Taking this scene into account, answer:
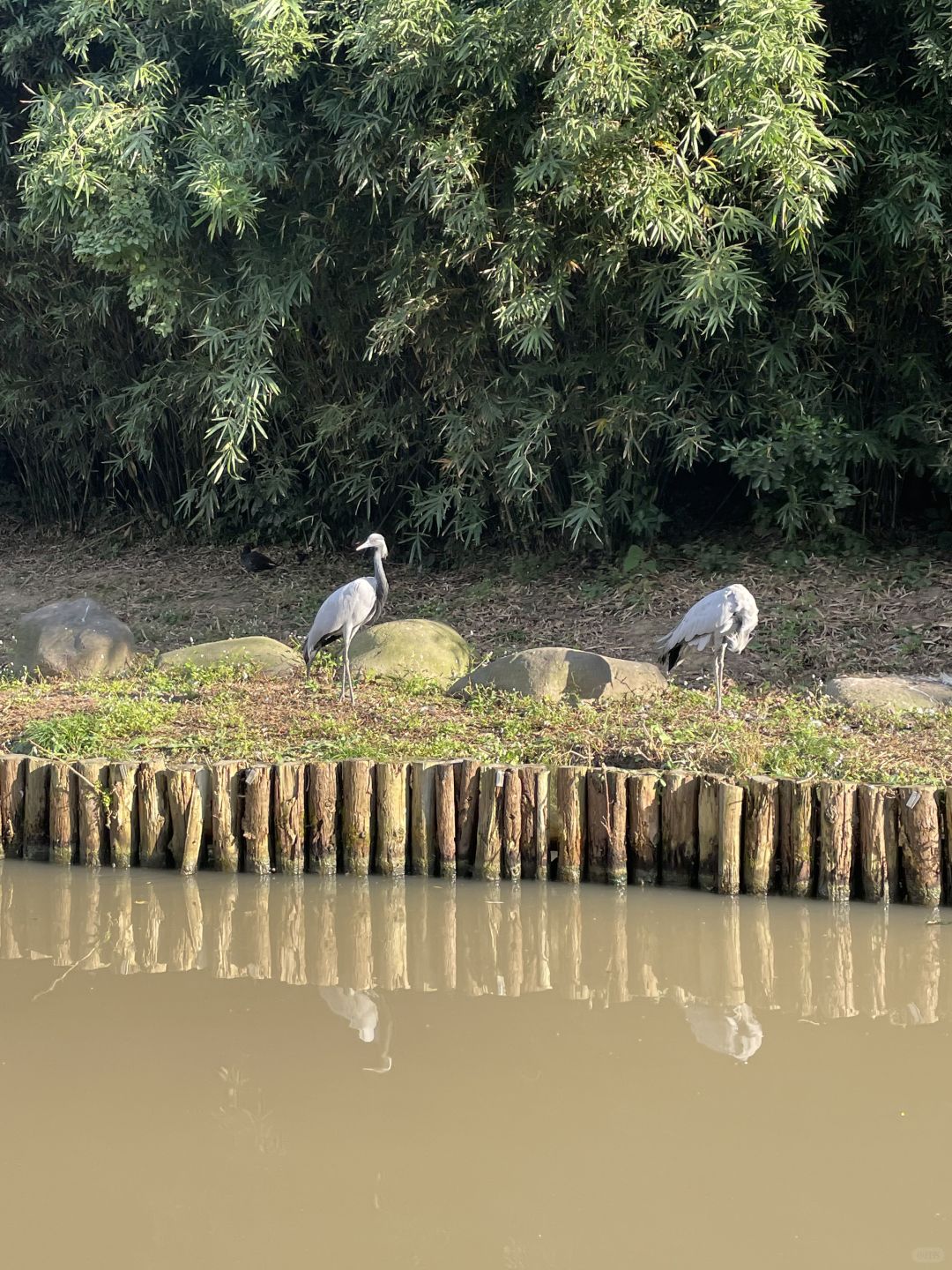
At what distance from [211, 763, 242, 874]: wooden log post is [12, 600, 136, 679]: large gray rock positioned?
2.75 m

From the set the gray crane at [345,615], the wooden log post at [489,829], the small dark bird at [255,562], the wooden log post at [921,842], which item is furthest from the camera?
the small dark bird at [255,562]

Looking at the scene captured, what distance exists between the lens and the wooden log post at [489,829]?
4891 mm

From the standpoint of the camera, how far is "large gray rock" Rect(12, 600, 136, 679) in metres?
7.69

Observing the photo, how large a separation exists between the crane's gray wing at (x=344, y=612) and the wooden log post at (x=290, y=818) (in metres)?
2.09

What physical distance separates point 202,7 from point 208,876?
6.20 metres

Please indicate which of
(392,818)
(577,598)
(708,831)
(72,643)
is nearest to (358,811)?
(392,818)

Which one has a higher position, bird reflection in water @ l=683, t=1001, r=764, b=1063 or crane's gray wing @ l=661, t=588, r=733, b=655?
crane's gray wing @ l=661, t=588, r=733, b=655

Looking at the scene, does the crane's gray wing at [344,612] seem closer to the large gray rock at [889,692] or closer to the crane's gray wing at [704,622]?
the crane's gray wing at [704,622]

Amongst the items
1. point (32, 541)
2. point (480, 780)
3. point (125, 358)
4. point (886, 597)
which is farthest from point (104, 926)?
point (32, 541)

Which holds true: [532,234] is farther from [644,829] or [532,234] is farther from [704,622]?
[644,829]

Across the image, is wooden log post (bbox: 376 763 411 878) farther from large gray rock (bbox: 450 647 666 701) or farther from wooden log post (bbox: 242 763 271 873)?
large gray rock (bbox: 450 647 666 701)

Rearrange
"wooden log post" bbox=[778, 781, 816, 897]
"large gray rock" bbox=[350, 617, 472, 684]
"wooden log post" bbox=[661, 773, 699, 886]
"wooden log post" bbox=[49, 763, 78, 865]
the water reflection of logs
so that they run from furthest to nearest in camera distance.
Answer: "large gray rock" bbox=[350, 617, 472, 684] → "wooden log post" bbox=[49, 763, 78, 865] → "wooden log post" bbox=[661, 773, 699, 886] → "wooden log post" bbox=[778, 781, 816, 897] → the water reflection of logs

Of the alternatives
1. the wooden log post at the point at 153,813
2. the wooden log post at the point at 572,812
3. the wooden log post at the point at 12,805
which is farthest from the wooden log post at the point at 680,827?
the wooden log post at the point at 12,805

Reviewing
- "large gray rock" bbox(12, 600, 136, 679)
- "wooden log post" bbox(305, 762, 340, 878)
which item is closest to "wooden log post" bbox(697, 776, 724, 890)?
"wooden log post" bbox(305, 762, 340, 878)
